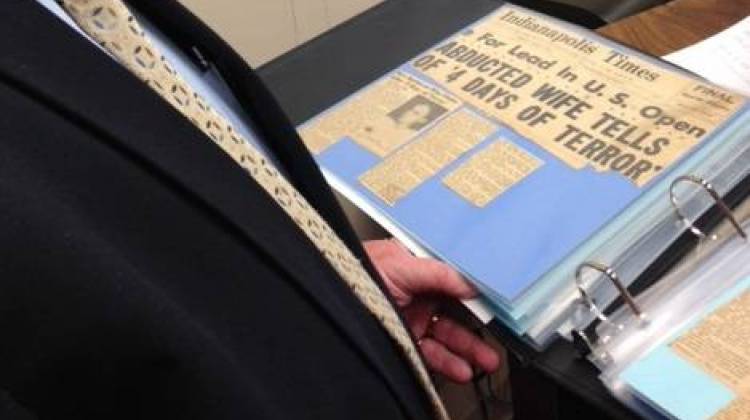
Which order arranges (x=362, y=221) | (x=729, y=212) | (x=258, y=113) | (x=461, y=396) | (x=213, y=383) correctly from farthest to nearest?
(x=461, y=396), (x=362, y=221), (x=729, y=212), (x=258, y=113), (x=213, y=383)

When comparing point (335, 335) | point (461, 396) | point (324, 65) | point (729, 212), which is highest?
point (335, 335)

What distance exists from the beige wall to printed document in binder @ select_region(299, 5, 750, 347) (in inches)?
10.9

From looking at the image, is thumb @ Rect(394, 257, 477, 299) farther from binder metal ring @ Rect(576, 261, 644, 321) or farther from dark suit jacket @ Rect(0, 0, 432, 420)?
dark suit jacket @ Rect(0, 0, 432, 420)

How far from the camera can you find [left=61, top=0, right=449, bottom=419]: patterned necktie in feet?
1.09

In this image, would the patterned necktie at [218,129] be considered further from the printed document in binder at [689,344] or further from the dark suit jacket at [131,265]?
the printed document in binder at [689,344]

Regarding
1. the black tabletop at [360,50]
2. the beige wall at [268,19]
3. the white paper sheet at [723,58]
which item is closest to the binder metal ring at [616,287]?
the black tabletop at [360,50]

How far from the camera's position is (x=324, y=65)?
830mm

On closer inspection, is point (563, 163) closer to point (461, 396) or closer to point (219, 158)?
point (219, 158)

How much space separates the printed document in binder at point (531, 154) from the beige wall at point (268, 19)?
28 centimetres

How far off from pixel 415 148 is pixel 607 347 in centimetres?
23

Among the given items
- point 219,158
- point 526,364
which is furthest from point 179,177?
point 526,364

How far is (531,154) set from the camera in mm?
648

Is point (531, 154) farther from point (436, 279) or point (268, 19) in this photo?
point (268, 19)

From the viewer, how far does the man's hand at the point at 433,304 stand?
60 centimetres
